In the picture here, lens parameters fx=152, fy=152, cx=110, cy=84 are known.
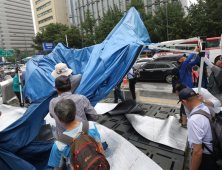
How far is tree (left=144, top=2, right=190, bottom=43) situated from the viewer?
869 inches

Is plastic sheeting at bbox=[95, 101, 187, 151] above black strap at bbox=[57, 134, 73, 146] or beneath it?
beneath

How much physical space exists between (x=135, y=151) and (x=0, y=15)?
402ft

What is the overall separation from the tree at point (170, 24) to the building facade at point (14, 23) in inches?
3403

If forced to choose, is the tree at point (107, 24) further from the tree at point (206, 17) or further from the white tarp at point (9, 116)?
the white tarp at point (9, 116)

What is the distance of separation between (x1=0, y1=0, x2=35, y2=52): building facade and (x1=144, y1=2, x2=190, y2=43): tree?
86.4 m

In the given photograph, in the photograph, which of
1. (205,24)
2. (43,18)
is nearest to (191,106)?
(205,24)

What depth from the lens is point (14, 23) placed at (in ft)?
335

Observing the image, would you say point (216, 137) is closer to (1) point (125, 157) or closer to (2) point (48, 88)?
(1) point (125, 157)

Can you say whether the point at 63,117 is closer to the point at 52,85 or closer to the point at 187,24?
the point at 52,85

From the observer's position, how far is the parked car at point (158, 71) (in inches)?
417

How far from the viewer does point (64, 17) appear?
182 ft

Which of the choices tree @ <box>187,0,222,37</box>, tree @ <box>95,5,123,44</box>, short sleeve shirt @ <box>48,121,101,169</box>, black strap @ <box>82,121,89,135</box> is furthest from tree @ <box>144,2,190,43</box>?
short sleeve shirt @ <box>48,121,101,169</box>

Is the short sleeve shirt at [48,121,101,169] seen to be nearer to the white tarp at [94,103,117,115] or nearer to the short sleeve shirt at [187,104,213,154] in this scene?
the short sleeve shirt at [187,104,213,154]

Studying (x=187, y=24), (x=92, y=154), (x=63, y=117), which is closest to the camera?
(x=92, y=154)
